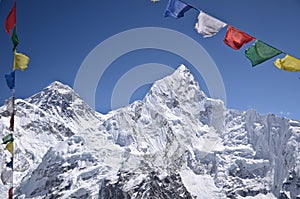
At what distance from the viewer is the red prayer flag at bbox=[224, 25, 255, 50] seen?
31.3 feet

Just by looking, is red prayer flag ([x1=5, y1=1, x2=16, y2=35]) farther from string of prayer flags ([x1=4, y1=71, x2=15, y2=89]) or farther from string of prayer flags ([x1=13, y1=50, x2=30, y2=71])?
string of prayer flags ([x1=4, y1=71, x2=15, y2=89])

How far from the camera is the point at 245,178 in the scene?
17012cm

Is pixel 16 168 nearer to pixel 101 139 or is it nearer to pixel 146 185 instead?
pixel 101 139

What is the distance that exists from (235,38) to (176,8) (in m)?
1.32

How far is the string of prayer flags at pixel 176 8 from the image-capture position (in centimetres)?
1016

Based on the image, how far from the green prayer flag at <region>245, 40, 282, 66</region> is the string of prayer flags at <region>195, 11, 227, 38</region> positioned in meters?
1.20

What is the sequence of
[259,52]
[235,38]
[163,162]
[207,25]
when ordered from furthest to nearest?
[163,162] → [207,25] → [235,38] → [259,52]

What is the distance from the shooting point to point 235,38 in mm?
9711

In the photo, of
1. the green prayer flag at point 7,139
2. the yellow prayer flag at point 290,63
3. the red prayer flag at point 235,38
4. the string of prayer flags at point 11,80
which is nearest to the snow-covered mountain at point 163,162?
the green prayer flag at point 7,139

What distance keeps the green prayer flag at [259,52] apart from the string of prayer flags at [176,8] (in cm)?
161

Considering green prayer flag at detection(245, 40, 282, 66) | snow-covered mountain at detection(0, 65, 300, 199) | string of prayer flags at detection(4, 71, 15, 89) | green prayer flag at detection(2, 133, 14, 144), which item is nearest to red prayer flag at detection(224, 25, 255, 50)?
green prayer flag at detection(245, 40, 282, 66)

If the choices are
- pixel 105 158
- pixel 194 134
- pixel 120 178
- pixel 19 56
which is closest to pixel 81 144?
pixel 105 158

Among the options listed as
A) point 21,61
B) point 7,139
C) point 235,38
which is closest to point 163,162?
point 7,139

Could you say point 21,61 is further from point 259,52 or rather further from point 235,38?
point 259,52
